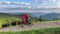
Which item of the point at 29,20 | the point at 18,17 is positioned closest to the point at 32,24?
the point at 29,20

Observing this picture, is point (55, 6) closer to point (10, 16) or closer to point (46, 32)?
point (46, 32)

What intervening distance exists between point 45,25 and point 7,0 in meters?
0.44

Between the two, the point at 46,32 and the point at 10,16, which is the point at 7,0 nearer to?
the point at 10,16

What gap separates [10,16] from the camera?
1.69m

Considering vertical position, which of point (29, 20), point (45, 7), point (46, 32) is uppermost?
point (45, 7)

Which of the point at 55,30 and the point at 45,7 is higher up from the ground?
the point at 45,7

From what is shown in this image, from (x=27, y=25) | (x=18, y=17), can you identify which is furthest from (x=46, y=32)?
(x=18, y=17)

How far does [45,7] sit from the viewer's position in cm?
175

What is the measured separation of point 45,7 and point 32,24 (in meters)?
0.21

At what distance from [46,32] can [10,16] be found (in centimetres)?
38

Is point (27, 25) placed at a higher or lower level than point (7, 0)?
lower

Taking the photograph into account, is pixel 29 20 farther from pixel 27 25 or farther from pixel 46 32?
pixel 46 32

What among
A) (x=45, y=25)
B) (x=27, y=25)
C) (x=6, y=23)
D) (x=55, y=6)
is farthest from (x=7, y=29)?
(x=55, y=6)

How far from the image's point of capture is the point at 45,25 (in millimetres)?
1724
